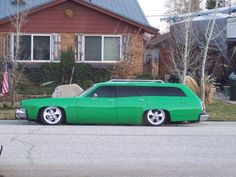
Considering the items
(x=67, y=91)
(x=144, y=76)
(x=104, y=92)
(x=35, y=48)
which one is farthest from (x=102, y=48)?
(x=104, y=92)

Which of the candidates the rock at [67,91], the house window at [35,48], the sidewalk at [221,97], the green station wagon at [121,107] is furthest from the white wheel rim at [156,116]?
the house window at [35,48]

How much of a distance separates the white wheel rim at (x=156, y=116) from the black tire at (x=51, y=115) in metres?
2.45

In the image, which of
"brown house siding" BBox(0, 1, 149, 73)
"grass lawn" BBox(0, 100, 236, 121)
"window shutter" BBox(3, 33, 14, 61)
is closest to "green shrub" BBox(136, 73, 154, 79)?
"brown house siding" BBox(0, 1, 149, 73)

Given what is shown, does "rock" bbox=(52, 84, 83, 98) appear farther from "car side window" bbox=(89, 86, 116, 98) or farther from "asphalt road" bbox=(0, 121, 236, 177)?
"asphalt road" bbox=(0, 121, 236, 177)

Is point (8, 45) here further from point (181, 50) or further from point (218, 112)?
point (218, 112)

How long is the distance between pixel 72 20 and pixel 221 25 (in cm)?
753

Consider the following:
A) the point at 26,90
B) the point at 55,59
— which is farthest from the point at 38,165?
the point at 55,59

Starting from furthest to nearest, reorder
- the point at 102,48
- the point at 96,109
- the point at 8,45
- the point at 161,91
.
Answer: the point at 102,48
the point at 8,45
the point at 161,91
the point at 96,109

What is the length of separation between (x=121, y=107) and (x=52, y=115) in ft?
6.37

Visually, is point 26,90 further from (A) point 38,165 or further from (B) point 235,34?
(A) point 38,165

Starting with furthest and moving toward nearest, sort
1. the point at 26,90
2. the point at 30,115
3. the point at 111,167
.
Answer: the point at 26,90 < the point at 30,115 < the point at 111,167

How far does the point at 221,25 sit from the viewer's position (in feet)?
96.6

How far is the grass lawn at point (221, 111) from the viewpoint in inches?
756

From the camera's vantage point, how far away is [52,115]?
16.3 meters
